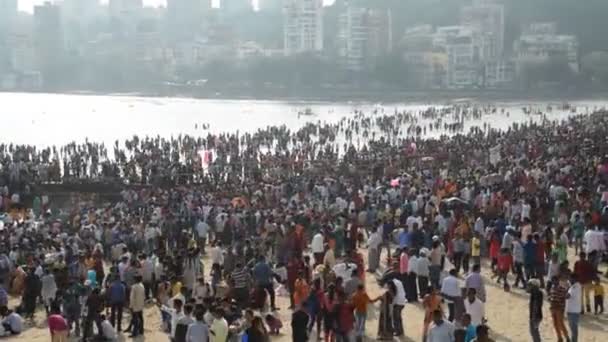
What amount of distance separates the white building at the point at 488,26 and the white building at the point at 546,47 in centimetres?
511

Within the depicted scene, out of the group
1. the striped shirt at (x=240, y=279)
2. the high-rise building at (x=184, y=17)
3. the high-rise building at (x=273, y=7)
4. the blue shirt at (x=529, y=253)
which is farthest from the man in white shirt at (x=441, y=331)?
the high-rise building at (x=184, y=17)

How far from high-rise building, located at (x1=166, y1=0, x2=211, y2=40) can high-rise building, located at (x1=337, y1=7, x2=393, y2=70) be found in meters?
49.5

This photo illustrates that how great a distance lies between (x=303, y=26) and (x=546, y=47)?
44.3 metres

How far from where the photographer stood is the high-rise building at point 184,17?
571 feet

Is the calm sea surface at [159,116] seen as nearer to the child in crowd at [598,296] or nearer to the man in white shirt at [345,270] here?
the man in white shirt at [345,270]

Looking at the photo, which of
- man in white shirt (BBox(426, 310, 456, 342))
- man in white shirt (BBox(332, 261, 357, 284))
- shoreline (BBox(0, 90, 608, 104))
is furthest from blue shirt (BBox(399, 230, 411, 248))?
shoreline (BBox(0, 90, 608, 104))

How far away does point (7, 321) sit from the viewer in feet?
36.0

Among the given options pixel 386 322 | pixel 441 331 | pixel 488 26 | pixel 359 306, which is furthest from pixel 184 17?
pixel 441 331

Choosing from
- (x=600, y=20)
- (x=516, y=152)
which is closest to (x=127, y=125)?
(x=516, y=152)

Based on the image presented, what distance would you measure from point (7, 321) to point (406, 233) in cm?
546

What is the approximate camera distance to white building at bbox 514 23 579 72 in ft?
338

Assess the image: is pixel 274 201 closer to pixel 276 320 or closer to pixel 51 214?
Result: pixel 51 214

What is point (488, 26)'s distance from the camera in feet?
401

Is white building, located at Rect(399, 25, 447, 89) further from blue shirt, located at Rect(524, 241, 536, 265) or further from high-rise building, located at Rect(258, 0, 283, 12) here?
blue shirt, located at Rect(524, 241, 536, 265)
